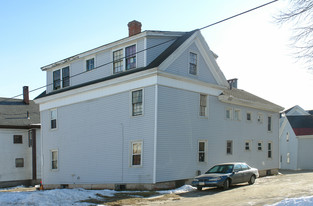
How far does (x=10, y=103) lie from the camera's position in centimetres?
4072

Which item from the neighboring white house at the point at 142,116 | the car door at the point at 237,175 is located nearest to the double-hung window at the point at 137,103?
the neighboring white house at the point at 142,116

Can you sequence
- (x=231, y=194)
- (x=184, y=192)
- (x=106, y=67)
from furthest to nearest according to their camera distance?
1. (x=106, y=67)
2. (x=184, y=192)
3. (x=231, y=194)

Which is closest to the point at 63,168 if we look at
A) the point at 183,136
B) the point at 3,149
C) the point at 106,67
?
the point at 106,67

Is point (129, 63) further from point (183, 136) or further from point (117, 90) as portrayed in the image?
point (183, 136)

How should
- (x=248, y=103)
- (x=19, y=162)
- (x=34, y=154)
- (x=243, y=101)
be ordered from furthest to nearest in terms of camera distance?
1. (x=19, y=162)
2. (x=34, y=154)
3. (x=248, y=103)
4. (x=243, y=101)

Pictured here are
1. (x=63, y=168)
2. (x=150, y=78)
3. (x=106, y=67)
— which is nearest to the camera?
(x=150, y=78)

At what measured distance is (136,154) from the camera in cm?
2041

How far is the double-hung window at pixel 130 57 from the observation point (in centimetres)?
2172

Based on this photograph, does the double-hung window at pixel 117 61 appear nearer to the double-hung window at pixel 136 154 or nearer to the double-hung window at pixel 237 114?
the double-hung window at pixel 136 154

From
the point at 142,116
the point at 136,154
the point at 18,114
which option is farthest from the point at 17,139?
the point at 142,116

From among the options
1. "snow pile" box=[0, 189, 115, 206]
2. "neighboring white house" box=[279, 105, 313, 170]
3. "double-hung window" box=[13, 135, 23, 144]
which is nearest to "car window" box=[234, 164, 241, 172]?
"snow pile" box=[0, 189, 115, 206]

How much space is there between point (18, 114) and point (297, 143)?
32.5m

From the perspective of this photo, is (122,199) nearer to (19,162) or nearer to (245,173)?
(245,173)

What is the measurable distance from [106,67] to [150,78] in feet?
16.3
